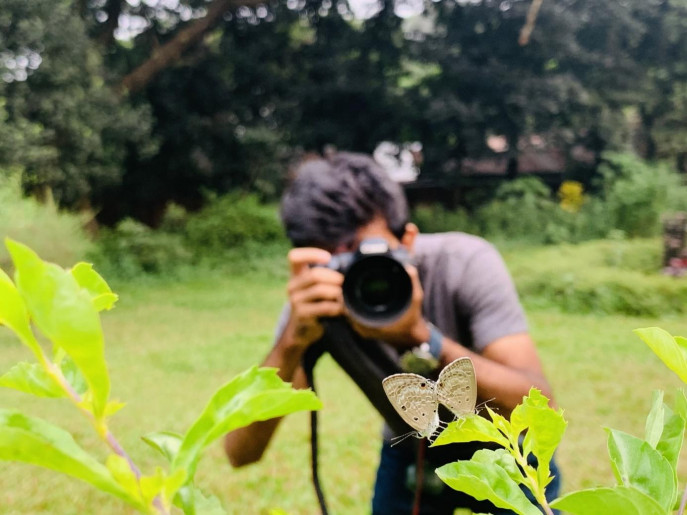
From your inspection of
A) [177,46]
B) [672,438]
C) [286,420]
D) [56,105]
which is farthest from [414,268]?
[177,46]

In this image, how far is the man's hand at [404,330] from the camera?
409mm

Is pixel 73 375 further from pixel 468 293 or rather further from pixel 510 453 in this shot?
pixel 468 293

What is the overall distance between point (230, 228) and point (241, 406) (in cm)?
672

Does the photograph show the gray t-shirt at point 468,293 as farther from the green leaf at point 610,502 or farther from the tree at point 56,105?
the tree at point 56,105

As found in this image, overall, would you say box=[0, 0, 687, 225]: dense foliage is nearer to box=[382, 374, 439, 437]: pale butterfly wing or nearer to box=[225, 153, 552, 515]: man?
box=[225, 153, 552, 515]: man

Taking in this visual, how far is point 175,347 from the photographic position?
339 cm

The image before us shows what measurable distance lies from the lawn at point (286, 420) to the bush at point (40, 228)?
486 millimetres

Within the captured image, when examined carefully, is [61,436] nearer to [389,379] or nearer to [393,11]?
[389,379]

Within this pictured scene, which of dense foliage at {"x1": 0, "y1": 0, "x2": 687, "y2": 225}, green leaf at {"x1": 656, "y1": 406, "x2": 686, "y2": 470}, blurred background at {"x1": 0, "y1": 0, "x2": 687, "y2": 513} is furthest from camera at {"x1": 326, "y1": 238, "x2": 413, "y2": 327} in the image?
dense foliage at {"x1": 0, "y1": 0, "x2": 687, "y2": 225}

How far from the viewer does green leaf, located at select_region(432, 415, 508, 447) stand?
130 mm

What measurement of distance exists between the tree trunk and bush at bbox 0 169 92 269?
7.73 feet

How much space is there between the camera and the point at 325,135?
760cm

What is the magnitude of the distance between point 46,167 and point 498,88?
4752 mm

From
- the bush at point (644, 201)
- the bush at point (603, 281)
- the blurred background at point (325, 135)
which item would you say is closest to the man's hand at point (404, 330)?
the blurred background at point (325, 135)
